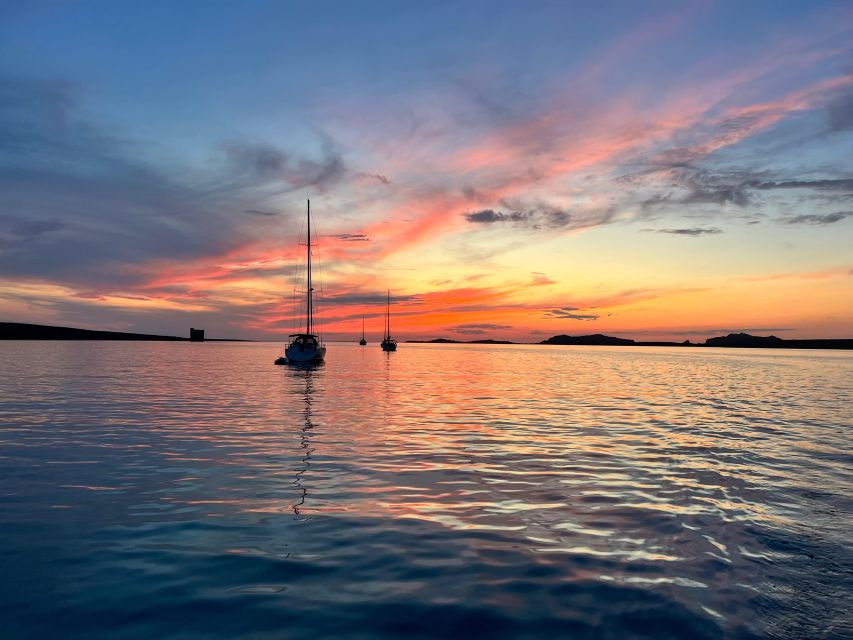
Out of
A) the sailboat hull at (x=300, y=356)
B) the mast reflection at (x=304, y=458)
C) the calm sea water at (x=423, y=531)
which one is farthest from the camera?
the sailboat hull at (x=300, y=356)

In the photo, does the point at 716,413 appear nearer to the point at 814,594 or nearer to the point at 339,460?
the point at 339,460

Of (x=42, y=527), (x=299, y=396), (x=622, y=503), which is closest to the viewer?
(x=42, y=527)

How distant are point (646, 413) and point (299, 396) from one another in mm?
22571

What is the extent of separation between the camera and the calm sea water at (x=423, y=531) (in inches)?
295

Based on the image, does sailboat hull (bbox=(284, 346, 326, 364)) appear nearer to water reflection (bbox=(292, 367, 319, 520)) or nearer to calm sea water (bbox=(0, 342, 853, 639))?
water reflection (bbox=(292, 367, 319, 520))

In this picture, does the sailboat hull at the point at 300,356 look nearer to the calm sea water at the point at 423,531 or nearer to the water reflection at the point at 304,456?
the water reflection at the point at 304,456

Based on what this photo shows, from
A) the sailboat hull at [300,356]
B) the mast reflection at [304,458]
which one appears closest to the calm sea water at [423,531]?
the mast reflection at [304,458]

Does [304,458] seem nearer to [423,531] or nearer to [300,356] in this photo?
[423,531]

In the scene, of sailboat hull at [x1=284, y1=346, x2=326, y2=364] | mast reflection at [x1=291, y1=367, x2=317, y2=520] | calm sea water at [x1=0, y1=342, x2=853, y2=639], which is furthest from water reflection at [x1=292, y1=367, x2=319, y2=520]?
sailboat hull at [x1=284, y1=346, x2=326, y2=364]

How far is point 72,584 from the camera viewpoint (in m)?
8.43

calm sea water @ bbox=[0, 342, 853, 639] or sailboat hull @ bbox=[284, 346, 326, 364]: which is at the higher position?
sailboat hull @ bbox=[284, 346, 326, 364]

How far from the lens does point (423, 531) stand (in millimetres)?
10984

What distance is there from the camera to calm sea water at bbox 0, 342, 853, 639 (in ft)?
24.6

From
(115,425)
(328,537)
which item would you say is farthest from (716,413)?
(115,425)
